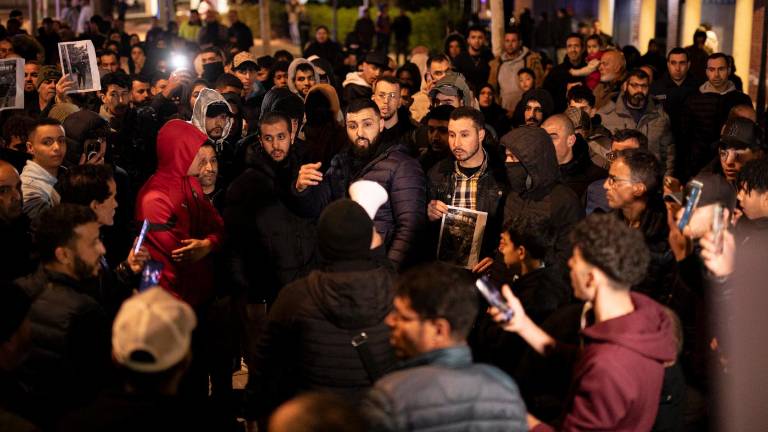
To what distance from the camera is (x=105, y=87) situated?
9.95 metres

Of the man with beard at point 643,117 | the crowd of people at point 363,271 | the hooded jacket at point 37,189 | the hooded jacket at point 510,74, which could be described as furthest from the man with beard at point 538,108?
the hooded jacket at point 37,189

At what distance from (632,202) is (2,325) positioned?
3.45 meters

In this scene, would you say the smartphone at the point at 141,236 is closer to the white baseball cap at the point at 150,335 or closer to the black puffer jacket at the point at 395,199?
the black puffer jacket at the point at 395,199

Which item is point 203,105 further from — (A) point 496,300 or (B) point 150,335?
(B) point 150,335

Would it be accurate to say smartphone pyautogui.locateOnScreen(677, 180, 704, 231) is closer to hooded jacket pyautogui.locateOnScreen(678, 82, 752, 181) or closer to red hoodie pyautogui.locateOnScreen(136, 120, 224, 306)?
red hoodie pyautogui.locateOnScreen(136, 120, 224, 306)

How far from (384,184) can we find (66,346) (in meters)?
2.67

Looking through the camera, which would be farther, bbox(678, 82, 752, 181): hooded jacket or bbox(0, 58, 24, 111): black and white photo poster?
bbox(678, 82, 752, 181): hooded jacket

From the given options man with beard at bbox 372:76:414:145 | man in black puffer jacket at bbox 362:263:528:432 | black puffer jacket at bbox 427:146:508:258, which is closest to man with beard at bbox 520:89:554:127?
man with beard at bbox 372:76:414:145

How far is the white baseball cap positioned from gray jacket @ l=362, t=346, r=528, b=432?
687mm

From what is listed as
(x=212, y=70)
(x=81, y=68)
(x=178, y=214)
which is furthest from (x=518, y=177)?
(x=212, y=70)

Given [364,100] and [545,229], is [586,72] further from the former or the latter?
[545,229]

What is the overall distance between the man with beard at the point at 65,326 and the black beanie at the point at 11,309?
31 centimetres

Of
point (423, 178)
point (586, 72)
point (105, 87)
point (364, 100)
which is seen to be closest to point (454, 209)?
point (423, 178)

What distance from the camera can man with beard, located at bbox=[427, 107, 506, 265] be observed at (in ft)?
21.8
